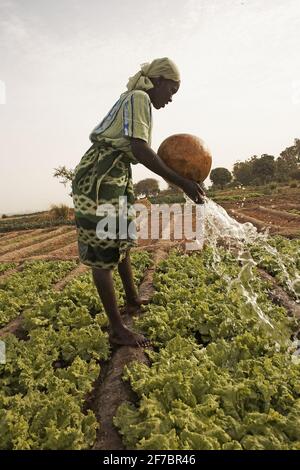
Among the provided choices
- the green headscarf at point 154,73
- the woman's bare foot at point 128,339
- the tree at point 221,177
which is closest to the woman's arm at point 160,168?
the green headscarf at point 154,73

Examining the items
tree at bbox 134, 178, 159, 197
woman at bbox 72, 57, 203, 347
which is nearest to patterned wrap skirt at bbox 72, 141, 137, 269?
woman at bbox 72, 57, 203, 347

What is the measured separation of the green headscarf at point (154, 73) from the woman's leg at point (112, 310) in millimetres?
1597

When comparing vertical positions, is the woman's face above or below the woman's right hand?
above

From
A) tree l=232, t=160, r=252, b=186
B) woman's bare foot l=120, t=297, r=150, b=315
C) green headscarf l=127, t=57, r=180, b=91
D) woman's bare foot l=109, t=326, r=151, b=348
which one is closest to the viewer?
green headscarf l=127, t=57, r=180, b=91

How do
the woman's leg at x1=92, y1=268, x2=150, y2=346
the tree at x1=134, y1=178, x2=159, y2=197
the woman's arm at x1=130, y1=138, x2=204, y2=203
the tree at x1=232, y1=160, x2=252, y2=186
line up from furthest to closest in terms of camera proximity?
the tree at x1=134, y1=178, x2=159, y2=197, the tree at x1=232, y1=160, x2=252, y2=186, the woman's leg at x1=92, y1=268, x2=150, y2=346, the woman's arm at x1=130, y1=138, x2=204, y2=203

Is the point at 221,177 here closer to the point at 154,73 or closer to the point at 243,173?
the point at 243,173

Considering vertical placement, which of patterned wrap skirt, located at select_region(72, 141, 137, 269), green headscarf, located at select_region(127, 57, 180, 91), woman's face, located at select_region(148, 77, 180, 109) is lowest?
patterned wrap skirt, located at select_region(72, 141, 137, 269)

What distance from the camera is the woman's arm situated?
316 cm

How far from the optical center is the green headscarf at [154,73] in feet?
11.0

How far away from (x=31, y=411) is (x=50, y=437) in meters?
0.37

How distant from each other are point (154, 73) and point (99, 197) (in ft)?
3.77

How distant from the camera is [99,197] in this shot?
3402mm

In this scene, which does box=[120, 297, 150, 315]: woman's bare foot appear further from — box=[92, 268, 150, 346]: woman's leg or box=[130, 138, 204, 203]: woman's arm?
box=[130, 138, 204, 203]: woman's arm
